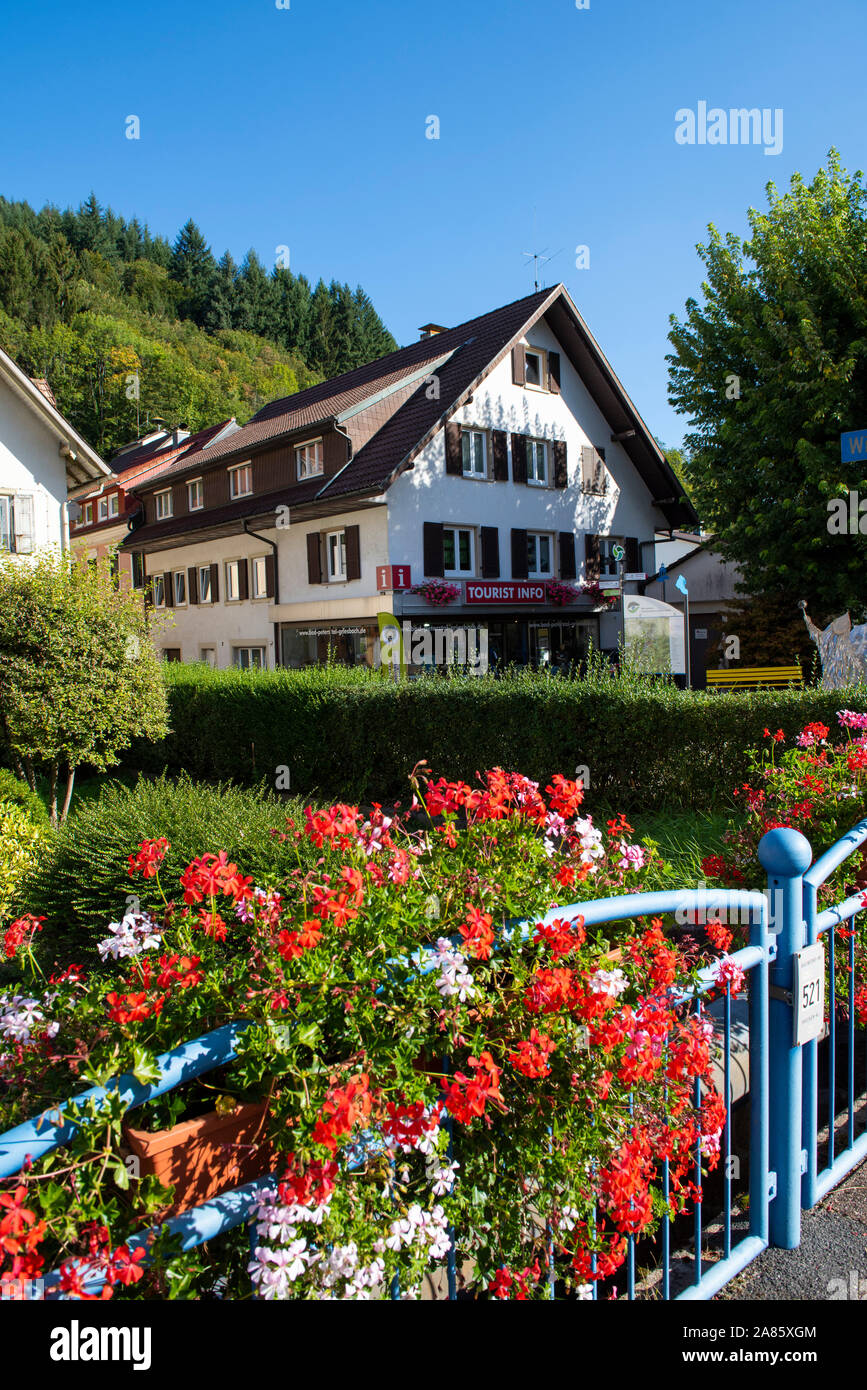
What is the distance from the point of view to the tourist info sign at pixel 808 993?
2803 millimetres

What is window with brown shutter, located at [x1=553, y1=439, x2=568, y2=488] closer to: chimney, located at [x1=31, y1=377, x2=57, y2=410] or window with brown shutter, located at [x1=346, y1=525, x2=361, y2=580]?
window with brown shutter, located at [x1=346, y1=525, x2=361, y2=580]

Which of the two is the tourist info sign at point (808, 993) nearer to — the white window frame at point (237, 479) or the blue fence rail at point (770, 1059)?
the blue fence rail at point (770, 1059)

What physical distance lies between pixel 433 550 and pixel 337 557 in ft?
10.3

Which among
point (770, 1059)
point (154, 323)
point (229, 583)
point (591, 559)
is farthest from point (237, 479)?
point (154, 323)

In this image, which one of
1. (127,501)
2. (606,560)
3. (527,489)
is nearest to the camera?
(527,489)

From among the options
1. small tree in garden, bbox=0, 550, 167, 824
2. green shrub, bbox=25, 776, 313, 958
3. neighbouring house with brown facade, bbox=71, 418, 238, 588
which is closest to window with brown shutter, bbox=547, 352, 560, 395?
neighbouring house with brown facade, bbox=71, 418, 238, 588

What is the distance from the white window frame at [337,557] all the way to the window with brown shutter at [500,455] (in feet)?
16.5

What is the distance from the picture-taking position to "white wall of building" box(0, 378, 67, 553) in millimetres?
21312

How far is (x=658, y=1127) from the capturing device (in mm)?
2215

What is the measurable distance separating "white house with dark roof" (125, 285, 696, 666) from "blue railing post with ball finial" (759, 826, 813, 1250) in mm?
21790

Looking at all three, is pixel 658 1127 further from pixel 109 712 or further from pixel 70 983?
pixel 109 712

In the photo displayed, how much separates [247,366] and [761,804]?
87.0 meters

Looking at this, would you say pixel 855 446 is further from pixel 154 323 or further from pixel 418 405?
pixel 154 323

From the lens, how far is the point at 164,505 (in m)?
36.9
